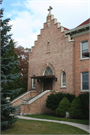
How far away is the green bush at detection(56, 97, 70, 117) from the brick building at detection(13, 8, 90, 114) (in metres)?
2.43

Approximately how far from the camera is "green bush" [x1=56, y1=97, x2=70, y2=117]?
16391 millimetres

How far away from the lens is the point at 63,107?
652 inches

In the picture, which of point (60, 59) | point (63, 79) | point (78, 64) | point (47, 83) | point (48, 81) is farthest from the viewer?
point (47, 83)

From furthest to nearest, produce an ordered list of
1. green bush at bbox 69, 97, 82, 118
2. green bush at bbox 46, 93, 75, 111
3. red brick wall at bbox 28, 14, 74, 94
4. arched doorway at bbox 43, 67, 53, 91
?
arched doorway at bbox 43, 67, 53, 91 < red brick wall at bbox 28, 14, 74, 94 < green bush at bbox 46, 93, 75, 111 < green bush at bbox 69, 97, 82, 118

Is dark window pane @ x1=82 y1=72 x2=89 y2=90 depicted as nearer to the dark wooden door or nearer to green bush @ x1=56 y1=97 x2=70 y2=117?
green bush @ x1=56 y1=97 x2=70 y2=117

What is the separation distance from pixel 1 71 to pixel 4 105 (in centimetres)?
178

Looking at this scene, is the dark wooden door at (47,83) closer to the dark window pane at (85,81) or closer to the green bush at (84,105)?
the dark window pane at (85,81)

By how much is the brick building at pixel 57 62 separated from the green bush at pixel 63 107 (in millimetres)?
2435

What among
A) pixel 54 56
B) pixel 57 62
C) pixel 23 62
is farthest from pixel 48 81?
pixel 23 62

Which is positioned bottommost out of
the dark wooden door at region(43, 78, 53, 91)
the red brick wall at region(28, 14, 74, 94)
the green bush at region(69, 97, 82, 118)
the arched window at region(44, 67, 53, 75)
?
the green bush at region(69, 97, 82, 118)

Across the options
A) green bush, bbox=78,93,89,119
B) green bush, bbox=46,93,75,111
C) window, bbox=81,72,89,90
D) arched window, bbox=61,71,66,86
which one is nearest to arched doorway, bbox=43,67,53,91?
arched window, bbox=61,71,66,86

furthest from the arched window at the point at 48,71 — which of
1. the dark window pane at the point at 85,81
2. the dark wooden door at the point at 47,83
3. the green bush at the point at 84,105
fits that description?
the green bush at the point at 84,105

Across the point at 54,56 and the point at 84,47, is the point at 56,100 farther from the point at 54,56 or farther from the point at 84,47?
the point at 84,47

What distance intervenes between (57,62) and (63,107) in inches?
251
